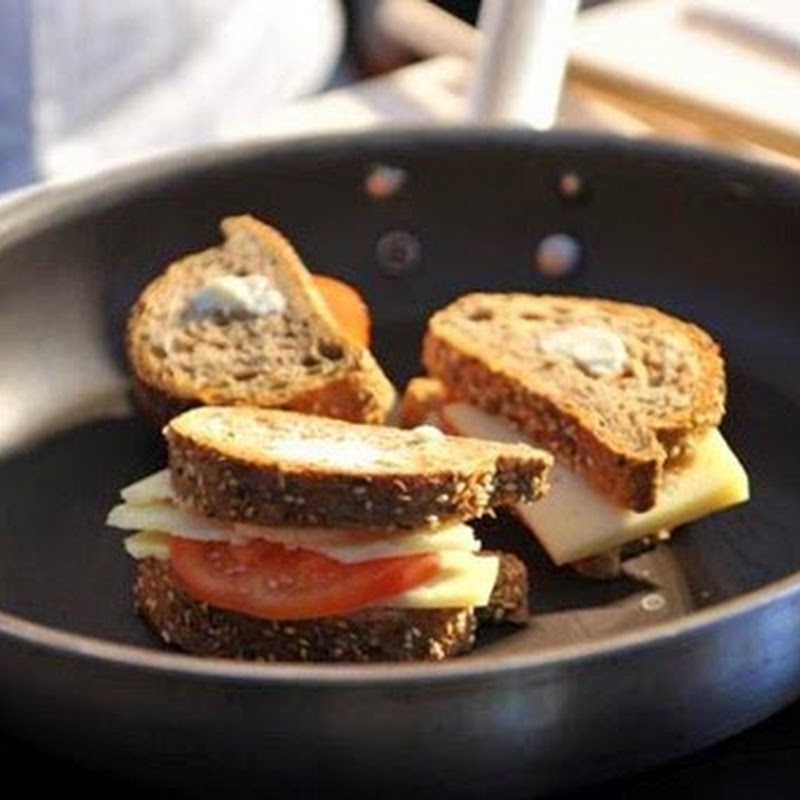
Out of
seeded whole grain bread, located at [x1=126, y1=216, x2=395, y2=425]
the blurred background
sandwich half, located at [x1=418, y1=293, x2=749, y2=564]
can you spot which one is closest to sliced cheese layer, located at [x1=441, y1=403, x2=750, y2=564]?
sandwich half, located at [x1=418, y1=293, x2=749, y2=564]

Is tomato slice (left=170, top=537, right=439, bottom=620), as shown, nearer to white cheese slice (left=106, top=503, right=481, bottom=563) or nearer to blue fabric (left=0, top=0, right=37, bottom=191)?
white cheese slice (left=106, top=503, right=481, bottom=563)

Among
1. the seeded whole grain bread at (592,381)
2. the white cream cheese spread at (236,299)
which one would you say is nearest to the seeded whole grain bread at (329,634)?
the seeded whole grain bread at (592,381)

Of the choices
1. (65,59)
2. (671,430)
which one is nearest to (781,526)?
(671,430)

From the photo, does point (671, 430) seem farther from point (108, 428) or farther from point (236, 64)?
point (236, 64)

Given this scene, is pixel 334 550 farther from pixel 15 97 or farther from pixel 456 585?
pixel 15 97

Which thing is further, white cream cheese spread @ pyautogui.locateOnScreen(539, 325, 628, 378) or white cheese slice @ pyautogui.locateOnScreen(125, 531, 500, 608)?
white cream cheese spread @ pyautogui.locateOnScreen(539, 325, 628, 378)

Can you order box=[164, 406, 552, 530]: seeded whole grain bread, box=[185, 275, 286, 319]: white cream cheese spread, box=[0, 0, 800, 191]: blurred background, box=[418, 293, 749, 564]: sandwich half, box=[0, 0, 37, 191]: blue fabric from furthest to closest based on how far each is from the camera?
box=[0, 0, 37, 191]: blue fabric < box=[0, 0, 800, 191]: blurred background < box=[185, 275, 286, 319]: white cream cheese spread < box=[418, 293, 749, 564]: sandwich half < box=[164, 406, 552, 530]: seeded whole grain bread
